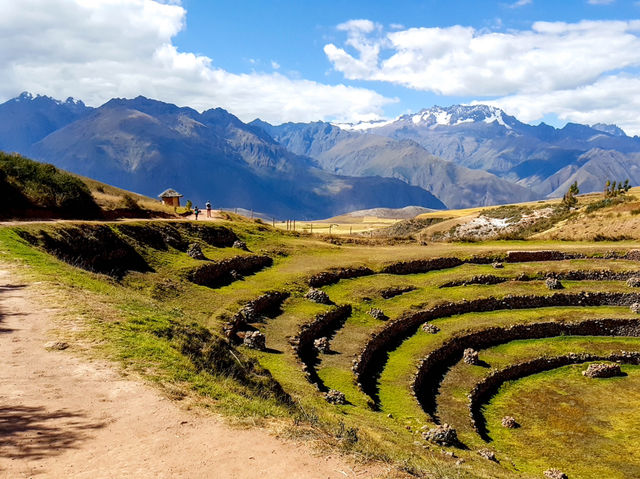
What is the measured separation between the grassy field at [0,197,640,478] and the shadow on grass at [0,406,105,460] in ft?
9.04

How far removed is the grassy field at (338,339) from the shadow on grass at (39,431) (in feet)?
9.04

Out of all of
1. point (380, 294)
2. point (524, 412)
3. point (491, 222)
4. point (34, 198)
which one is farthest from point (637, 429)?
point (491, 222)

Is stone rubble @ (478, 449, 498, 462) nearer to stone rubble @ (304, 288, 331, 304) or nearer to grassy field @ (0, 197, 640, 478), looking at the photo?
grassy field @ (0, 197, 640, 478)

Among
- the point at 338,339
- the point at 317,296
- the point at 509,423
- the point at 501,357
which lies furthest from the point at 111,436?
the point at 501,357

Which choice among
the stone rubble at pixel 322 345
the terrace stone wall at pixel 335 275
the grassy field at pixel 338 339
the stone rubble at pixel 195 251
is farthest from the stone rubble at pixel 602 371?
the stone rubble at pixel 195 251

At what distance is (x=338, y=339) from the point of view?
3625 cm

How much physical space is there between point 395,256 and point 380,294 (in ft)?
37.2

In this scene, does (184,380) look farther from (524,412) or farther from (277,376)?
(524,412)

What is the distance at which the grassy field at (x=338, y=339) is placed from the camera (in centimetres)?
1554

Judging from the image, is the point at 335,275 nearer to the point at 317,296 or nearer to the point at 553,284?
the point at 317,296

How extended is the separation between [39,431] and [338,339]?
87.8 ft

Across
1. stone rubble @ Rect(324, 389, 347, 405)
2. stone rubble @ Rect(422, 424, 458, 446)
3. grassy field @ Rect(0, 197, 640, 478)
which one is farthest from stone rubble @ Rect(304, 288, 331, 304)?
stone rubble @ Rect(422, 424, 458, 446)

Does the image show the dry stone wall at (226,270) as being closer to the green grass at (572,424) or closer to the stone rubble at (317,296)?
the stone rubble at (317,296)

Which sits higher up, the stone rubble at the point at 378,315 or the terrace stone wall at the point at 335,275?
the terrace stone wall at the point at 335,275
